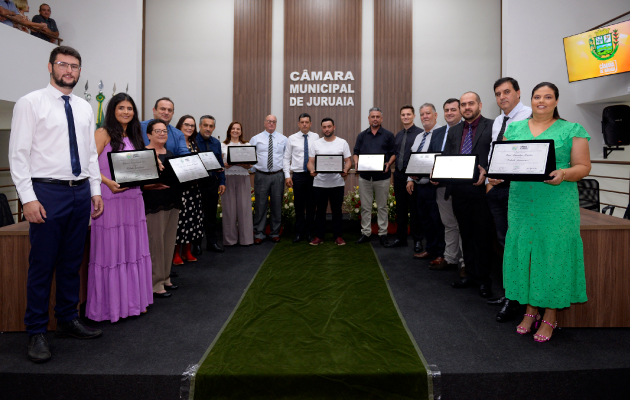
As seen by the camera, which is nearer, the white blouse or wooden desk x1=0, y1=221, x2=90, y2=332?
wooden desk x1=0, y1=221, x2=90, y2=332

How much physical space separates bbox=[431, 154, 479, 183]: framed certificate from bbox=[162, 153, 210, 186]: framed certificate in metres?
1.94

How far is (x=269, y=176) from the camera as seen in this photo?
4938mm

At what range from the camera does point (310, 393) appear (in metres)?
1.86

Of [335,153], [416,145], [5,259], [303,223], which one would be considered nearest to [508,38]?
[416,145]

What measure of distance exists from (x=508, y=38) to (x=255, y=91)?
15.0 ft

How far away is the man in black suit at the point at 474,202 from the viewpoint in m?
3.06

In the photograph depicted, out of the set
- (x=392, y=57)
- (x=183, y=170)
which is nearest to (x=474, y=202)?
(x=183, y=170)

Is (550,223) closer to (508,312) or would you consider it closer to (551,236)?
(551,236)

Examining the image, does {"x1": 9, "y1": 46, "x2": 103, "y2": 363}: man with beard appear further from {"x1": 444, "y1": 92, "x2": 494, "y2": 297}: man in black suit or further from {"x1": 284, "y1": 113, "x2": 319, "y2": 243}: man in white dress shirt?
{"x1": 284, "y1": 113, "x2": 319, "y2": 243}: man in white dress shirt

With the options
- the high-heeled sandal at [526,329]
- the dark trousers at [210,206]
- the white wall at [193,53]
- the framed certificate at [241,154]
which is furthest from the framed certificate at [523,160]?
the white wall at [193,53]

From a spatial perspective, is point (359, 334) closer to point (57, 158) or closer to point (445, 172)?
point (445, 172)

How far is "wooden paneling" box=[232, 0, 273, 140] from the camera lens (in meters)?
7.42

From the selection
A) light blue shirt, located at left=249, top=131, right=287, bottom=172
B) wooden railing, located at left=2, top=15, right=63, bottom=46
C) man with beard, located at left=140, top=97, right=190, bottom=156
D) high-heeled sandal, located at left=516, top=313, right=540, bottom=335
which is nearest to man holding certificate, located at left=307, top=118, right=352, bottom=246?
light blue shirt, located at left=249, top=131, right=287, bottom=172

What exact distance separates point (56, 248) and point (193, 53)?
6295 mm
